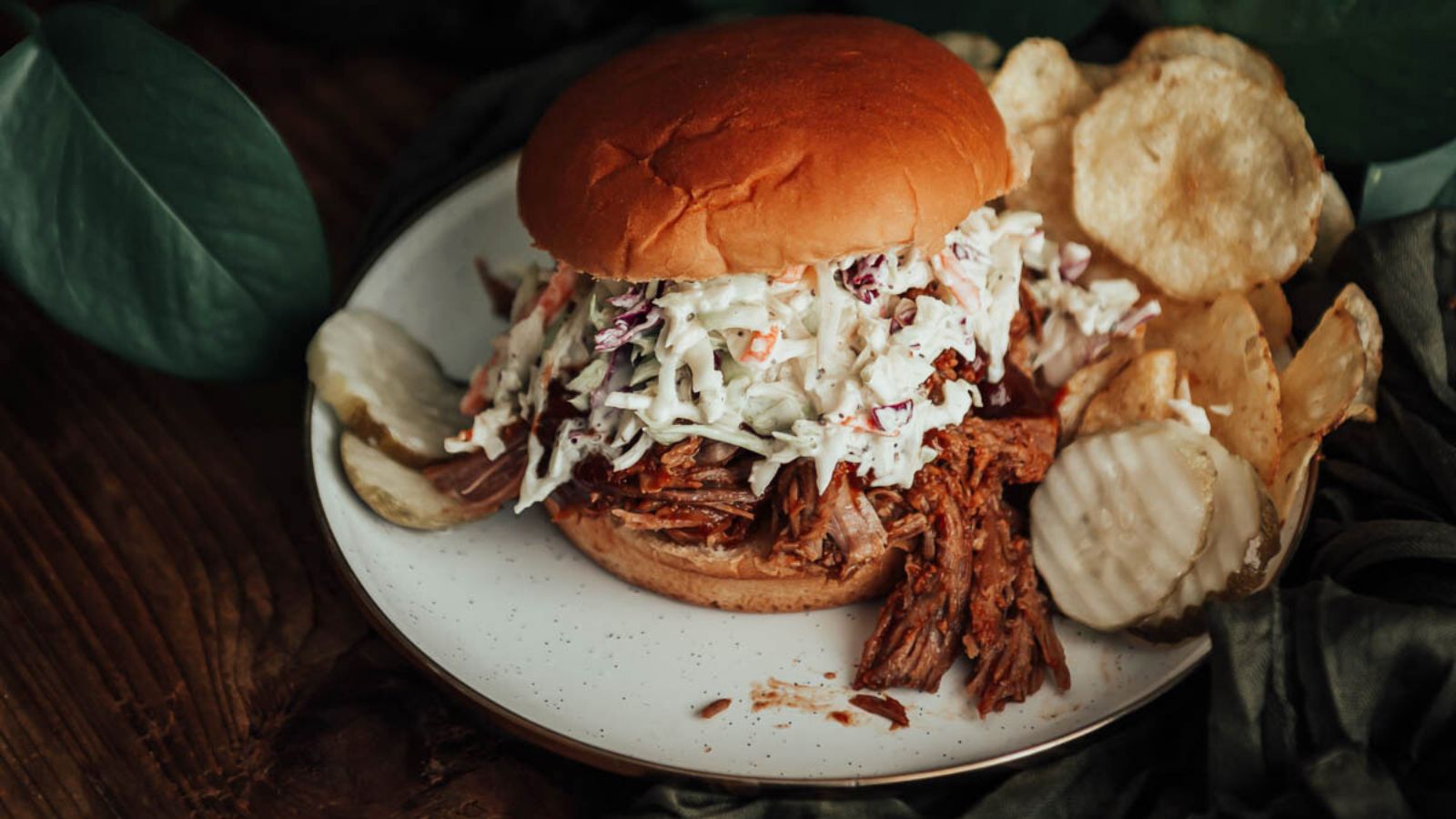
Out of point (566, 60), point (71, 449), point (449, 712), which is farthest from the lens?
point (566, 60)

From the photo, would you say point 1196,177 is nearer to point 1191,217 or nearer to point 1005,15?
point 1191,217

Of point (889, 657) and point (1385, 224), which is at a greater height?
point (1385, 224)

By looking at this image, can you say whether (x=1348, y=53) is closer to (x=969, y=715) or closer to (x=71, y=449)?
(x=969, y=715)

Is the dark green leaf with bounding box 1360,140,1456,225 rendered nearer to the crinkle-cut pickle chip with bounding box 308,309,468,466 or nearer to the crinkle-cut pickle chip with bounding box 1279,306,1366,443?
the crinkle-cut pickle chip with bounding box 1279,306,1366,443

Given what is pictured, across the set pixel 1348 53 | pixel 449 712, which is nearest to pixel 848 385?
pixel 449 712

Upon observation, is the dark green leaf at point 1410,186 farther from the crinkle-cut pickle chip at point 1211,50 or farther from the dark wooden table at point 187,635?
the dark wooden table at point 187,635

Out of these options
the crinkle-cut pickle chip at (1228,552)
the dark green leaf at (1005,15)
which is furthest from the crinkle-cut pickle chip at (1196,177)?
the dark green leaf at (1005,15)

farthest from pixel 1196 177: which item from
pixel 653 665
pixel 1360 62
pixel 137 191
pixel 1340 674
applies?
pixel 137 191

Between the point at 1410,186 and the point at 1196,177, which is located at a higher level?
the point at 1196,177
